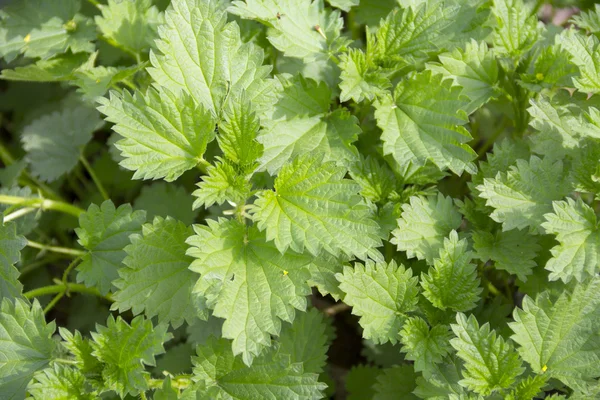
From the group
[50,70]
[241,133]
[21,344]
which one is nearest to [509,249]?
[241,133]

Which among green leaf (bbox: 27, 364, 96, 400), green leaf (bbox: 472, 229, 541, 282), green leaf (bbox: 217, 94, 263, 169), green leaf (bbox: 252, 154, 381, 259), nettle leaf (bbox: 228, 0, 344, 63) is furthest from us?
nettle leaf (bbox: 228, 0, 344, 63)

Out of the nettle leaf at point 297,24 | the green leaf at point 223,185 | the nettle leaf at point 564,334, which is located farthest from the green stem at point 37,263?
the nettle leaf at point 564,334

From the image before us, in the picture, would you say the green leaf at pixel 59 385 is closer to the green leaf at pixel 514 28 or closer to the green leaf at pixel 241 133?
the green leaf at pixel 241 133

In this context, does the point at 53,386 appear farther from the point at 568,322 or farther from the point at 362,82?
the point at 568,322

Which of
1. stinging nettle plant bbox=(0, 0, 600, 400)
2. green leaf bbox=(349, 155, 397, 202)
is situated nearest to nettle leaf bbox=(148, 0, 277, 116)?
stinging nettle plant bbox=(0, 0, 600, 400)

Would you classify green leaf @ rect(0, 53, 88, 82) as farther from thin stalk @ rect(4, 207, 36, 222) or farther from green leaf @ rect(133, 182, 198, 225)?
green leaf @ rect(133, 182, 198, 225)

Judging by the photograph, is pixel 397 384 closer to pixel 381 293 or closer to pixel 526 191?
pixel 381 293
